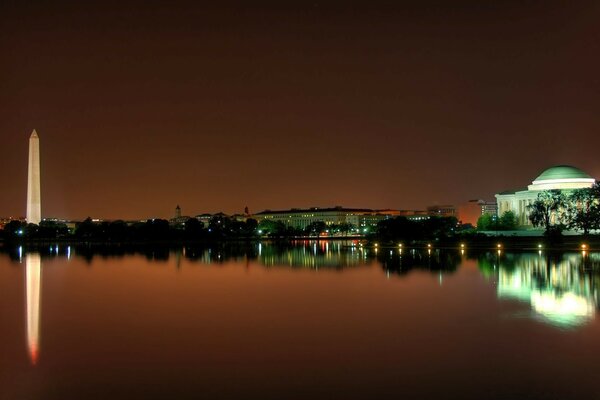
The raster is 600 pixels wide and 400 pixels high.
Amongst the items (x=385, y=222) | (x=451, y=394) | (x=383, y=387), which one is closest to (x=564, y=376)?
(x=451, y=394)

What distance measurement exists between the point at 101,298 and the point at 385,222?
53.4 m

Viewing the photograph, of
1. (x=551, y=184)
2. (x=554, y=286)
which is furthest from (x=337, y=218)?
(x=554, y=286)

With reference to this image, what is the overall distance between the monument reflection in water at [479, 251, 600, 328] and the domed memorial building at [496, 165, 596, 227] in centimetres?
4270

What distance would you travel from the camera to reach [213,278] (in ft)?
113

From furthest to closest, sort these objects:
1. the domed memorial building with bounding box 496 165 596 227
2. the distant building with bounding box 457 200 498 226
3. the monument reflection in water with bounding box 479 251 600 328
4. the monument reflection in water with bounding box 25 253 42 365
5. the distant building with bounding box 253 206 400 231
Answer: the distant building with bounding box 253 206 400 231, the distant building with bounding box 457 200 498 226, the domed memorial building with bounding box 496 165 596 227, the monument reflection in water with bounding box 479 251 600 328, the monument reflection in water with bounding box 25 253 42 365

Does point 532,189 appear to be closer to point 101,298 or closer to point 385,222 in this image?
point 385,222

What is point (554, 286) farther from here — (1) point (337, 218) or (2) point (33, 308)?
(1) point (337, 218)

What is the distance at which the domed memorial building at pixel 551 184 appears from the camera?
8181 cm

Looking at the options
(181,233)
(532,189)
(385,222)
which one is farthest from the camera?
(181,233)

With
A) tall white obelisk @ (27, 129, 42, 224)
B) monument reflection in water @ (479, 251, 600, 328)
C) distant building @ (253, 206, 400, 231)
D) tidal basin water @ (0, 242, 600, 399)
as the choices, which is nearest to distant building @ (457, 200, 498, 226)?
distant building @ (253, 206, 400, 231)

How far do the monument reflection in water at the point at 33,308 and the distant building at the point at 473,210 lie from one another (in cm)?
11176

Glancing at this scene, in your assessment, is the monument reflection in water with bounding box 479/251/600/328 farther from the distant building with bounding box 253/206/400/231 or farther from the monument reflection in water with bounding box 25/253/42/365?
the distant building with bounding box 253/206/400/231

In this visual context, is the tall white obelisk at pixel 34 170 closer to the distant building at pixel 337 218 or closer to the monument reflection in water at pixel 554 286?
the monument reflection in water at pixel 554 286

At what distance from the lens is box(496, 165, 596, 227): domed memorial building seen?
268 feet
